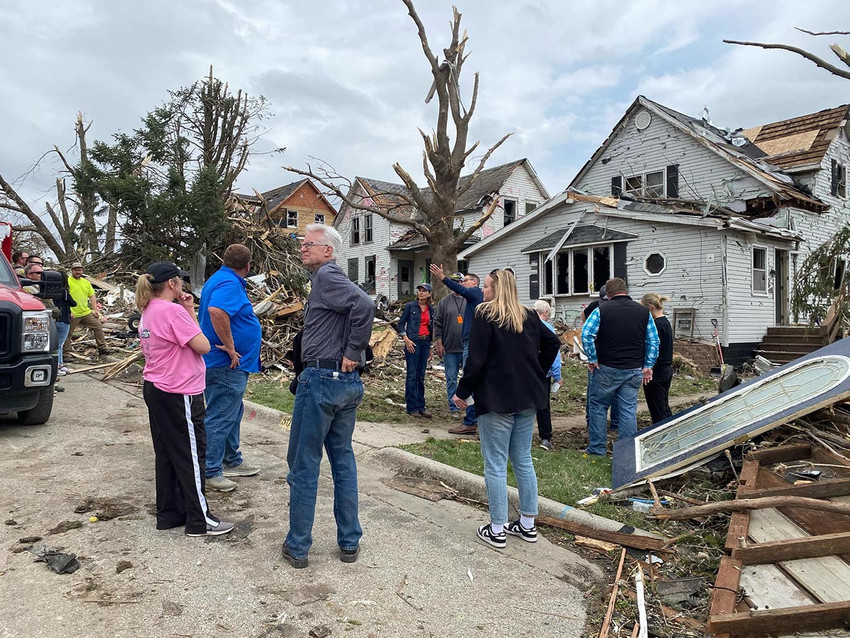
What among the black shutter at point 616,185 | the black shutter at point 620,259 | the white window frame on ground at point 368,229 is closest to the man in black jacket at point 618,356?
the black shutter at point 620,259

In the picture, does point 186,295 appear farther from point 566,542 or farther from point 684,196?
point 684,196

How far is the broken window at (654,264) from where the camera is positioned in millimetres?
16828

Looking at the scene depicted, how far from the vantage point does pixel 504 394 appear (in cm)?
388

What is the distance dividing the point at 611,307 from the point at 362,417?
3.72 metres

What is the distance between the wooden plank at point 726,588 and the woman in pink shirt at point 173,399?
9.54ft

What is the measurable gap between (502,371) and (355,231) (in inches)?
1241

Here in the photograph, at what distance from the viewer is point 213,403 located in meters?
4.62

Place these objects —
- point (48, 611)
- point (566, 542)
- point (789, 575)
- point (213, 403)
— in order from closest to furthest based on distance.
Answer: point (48, 611), point (789, 575), point (566, 542), point (213, 403)

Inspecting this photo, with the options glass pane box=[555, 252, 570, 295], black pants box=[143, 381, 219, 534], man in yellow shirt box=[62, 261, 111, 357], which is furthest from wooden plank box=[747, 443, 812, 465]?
glass pane box=[555, 252, 570, 295]

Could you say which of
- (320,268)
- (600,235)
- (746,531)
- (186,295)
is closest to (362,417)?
(186,295)

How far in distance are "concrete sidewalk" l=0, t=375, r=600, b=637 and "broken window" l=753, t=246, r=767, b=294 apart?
→ 51.3ft

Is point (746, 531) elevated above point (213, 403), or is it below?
below

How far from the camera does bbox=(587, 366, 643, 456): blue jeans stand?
5.94 m

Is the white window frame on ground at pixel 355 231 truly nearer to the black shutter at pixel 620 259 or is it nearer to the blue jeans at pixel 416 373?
the black shutter at pixel 620 259
